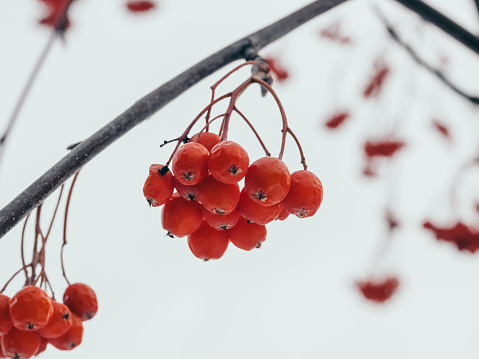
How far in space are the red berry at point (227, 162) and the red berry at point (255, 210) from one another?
0.07 m

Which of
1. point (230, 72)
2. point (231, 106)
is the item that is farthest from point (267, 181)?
point (230, 72)

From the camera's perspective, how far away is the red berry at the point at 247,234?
3.29 ft

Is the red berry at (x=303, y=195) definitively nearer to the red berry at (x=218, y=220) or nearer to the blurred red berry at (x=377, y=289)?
the red berry at (x=218, y=220)

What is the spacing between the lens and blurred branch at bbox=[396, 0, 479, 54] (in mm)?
1379

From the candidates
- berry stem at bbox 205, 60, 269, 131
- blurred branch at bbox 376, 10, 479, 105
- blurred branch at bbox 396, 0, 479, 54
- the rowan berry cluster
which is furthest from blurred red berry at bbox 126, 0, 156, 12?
the rowan berry cluster

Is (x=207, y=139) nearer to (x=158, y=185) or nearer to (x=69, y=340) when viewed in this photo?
(x=158, y=185)

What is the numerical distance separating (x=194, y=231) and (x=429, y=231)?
8.94ft

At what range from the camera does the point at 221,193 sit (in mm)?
891

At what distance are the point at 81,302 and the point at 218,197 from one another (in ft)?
1.81

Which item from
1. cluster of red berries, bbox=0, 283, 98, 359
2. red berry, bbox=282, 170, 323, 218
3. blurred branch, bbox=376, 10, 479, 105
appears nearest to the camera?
red berry, bbox=282, 170, 323, 218

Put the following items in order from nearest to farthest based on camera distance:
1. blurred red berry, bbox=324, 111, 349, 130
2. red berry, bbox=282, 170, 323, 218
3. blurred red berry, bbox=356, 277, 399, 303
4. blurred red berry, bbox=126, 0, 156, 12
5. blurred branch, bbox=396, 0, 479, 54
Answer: red berry, bbox=282, 170, 323, 218 → blurred branch, bbox=396, 0, 479, 54 → blurred red berry, bbox=356, 277, 399, 303 → blurred red berry, bbox=126, 0, 156, 12 → blurred red berry, bbox=324, 111, 349, 130

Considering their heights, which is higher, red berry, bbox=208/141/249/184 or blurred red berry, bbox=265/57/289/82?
blurred red berry, bbox=265/57/289/82

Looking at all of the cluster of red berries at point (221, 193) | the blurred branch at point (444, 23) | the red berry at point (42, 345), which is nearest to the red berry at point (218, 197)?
the cluster of red berries at point (221, 193)

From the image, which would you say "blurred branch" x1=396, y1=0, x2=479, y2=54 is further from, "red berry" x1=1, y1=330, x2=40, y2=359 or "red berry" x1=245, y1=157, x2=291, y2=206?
"red berry" x1=1, y1=330, x2=40, y2=359
